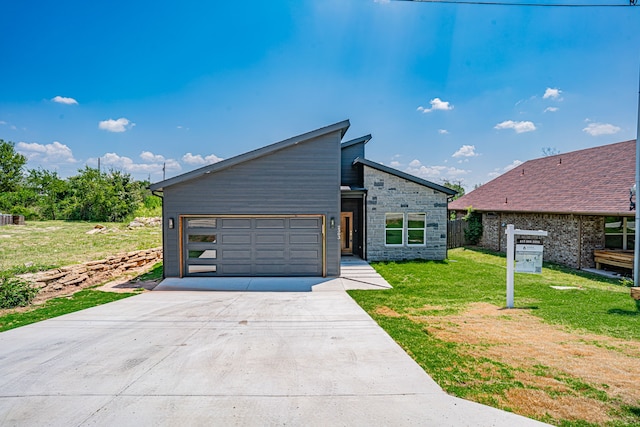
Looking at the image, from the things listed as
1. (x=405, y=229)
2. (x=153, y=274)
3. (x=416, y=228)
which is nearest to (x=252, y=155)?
(x=153, y=274)

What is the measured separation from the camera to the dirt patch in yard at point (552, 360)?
3346 mm

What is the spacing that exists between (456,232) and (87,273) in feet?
57.6

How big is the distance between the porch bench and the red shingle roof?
1.61 m

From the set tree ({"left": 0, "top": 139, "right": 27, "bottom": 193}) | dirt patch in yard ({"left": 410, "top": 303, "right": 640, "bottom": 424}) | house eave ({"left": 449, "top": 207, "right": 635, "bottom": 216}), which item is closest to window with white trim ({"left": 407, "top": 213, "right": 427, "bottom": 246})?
house eave ({"left": 449, "top": 207, "right": 635, "bottom": 216})

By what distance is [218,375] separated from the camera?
4.13 meters

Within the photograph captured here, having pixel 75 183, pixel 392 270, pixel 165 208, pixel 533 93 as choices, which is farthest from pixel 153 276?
pixel 75 183

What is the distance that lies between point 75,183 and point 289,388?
37.3 m

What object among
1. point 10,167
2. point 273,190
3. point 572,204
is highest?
point 10,167

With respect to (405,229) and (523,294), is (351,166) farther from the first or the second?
(523,294)

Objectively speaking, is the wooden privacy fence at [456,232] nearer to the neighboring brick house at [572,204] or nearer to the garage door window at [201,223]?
the neighboring brick house at [572,204]

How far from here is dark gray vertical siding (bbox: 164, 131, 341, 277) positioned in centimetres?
1068

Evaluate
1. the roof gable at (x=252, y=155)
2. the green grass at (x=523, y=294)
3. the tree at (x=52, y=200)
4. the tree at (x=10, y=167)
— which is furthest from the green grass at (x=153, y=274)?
the tree at (x=10, y=167)

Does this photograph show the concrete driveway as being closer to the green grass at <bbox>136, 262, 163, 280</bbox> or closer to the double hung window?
the green grass at <bbox>136, 262, 163, 280</bbox>

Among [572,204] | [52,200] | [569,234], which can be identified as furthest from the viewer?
[52,200]
